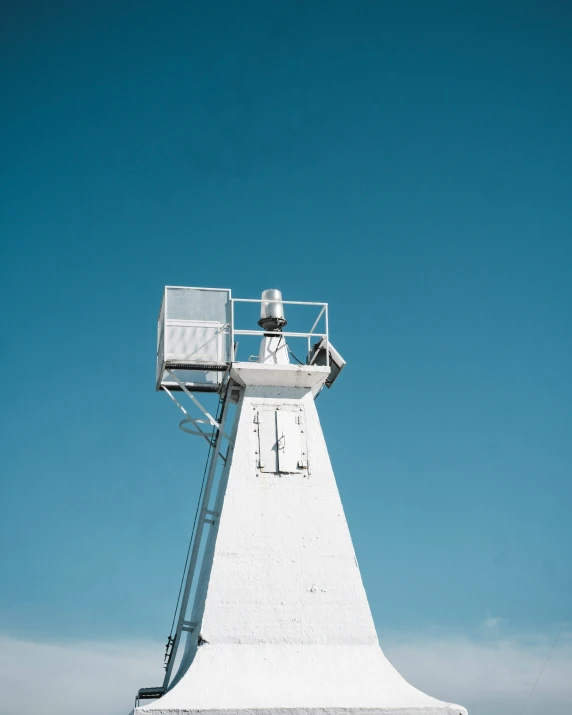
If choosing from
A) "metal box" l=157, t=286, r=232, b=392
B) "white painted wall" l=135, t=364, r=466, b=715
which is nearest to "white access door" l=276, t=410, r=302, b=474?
"white painted wall" l=135, t=364, r=466, b=715

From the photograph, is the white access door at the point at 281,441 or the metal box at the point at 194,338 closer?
the white access door at the point at 281,441

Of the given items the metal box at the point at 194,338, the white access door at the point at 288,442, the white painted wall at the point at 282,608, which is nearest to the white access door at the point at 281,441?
the white access door at the point at 288,442

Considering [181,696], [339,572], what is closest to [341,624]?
[339,572]

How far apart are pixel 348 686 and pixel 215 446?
18.0 feet

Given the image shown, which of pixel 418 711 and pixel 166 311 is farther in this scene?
pixel 166 311

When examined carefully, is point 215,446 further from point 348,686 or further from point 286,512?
point 348,686

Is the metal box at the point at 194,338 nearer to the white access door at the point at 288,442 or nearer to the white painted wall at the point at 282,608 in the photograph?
the white painted wall at the point at 282,608

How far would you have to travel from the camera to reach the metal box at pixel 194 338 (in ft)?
55.8

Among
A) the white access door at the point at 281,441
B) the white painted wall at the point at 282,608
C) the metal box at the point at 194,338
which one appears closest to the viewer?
the white painted wall at the point at 282,608

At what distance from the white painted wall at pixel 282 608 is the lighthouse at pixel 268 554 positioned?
19 mm

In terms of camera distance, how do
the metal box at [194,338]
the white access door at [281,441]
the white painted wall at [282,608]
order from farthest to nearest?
1. the metal box at [194,338]
2. the white access door at [281,441]
3. the white painted wall at [282,608]

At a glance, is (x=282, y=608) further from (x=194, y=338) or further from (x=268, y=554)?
(x=194, y=338)

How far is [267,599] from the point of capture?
48.6 feet

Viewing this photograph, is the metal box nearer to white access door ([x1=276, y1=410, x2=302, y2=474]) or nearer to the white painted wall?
the white painted wall
